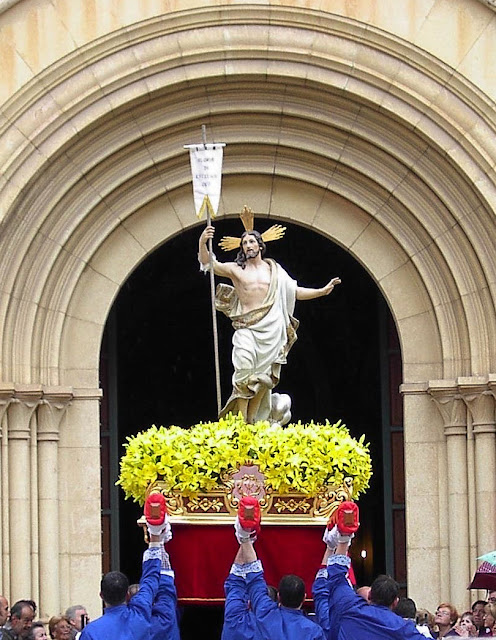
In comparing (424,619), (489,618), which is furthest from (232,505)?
(489,618)

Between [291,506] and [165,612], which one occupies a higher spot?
[291,506]

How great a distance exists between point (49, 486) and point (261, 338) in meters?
2.41

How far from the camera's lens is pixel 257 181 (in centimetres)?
1816

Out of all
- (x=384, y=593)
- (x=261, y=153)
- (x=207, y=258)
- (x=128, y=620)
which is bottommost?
(x=128, y=620)

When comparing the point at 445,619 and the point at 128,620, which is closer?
the point at 128,620

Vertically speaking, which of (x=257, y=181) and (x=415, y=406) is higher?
(x=257, y=181)

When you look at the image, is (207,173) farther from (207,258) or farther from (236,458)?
(236,458)

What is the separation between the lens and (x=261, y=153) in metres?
18.0

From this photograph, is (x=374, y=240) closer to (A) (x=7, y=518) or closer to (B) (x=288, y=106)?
(B) (x=288, y=106)

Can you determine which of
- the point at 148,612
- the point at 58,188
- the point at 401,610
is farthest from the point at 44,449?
the point at 148,612

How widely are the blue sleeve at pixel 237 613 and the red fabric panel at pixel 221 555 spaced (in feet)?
5.81

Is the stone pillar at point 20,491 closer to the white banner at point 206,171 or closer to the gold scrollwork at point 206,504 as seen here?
the white banner at point 206,171

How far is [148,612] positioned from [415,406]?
7269 millimetres

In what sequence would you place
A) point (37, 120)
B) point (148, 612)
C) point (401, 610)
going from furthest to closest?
point (37, 120), point (401, 610), point (148, 612)
